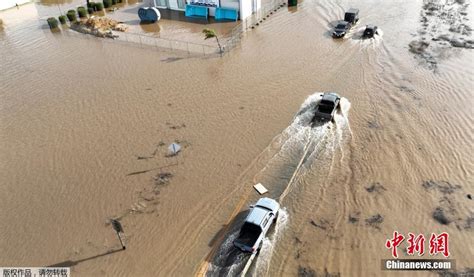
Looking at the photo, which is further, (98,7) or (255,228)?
(98,7)

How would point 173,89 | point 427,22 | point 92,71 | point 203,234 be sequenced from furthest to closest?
point 427,22 → point 92,71 → point 173,89 → point 203,234

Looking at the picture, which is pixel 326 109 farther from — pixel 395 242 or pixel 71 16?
pixel 71 16

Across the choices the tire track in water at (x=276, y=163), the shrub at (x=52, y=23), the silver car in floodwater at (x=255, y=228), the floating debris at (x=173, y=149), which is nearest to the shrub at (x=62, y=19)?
the shrub at (x=52, y=23)

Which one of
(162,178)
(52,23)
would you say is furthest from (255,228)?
(52,23)

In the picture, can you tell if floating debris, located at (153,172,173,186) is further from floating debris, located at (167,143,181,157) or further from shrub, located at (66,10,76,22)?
shrub, located at (66,10,76,22)

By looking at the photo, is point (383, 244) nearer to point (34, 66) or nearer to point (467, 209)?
point (467, 209)

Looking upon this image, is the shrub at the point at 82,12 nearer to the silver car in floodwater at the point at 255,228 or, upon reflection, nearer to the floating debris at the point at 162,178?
the floating debris at the point at 162,178

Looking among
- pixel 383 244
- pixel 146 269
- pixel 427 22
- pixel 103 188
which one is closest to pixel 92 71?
pixel 103 188

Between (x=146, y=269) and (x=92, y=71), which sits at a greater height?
(x=92, y=71)
